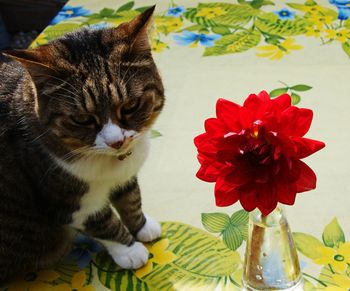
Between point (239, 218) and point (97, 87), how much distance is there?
1.08 ft

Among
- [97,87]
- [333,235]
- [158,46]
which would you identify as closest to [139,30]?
[97,87]

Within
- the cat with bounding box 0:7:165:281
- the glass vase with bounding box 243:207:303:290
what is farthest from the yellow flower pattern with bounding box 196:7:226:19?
the glass vase with bounding box 243:207:303:290

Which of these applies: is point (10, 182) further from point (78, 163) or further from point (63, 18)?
point (63, 18)

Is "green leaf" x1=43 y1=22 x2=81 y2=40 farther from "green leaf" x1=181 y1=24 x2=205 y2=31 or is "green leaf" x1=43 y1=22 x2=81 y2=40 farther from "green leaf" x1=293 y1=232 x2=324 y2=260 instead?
"green leaf" x1=293 y1=232 x2=324 y2=260

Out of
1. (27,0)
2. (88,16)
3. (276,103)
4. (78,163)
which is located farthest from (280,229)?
(27,0)

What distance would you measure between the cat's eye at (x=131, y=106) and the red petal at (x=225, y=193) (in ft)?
0.75

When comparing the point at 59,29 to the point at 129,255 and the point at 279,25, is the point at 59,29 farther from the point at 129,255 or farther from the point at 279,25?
the point at 129,255

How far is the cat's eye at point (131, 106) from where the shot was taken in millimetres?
750

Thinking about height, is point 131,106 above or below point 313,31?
above

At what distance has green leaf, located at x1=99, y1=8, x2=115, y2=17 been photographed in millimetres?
1416

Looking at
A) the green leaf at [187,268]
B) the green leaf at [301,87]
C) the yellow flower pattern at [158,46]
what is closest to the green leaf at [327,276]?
the green leaf at [187,268]

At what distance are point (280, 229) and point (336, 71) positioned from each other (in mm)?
580

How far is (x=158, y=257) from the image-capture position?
0.86 metres

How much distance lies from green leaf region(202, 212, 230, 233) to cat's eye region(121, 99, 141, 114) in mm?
235
